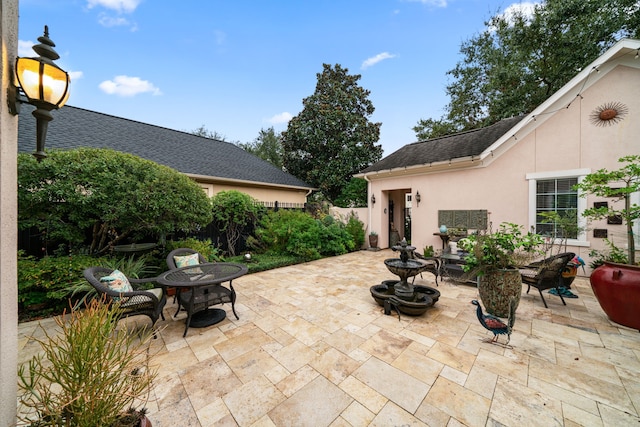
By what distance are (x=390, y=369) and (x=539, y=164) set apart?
23.8 feet

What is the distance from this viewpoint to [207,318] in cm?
362

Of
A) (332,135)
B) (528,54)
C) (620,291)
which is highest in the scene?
(528,54)

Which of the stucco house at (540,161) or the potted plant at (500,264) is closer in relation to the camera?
the potted plant at (500,264)

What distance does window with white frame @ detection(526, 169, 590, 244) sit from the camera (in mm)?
5617

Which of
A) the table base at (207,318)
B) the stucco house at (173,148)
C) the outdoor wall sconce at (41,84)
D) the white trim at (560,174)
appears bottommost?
the table base at (207,318)

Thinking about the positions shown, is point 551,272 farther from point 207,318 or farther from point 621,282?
point 207,318

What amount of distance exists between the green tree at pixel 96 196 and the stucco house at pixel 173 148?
3627mm

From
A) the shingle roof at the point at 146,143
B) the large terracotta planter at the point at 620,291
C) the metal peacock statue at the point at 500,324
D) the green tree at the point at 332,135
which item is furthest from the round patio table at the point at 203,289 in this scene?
the green tree at the point at 332,135

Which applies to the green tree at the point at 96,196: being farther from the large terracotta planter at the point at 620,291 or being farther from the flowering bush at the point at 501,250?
the large terracotta planter at the point at 620,291

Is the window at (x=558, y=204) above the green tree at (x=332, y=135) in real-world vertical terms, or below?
below

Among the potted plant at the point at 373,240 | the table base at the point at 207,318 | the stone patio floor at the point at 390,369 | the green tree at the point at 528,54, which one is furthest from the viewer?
the potted plant at the point at 373,240

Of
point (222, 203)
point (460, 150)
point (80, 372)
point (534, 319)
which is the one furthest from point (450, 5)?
point (80, 372)

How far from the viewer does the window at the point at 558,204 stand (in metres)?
5.69

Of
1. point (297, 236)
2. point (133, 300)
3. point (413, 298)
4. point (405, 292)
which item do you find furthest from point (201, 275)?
point (297, 236)
